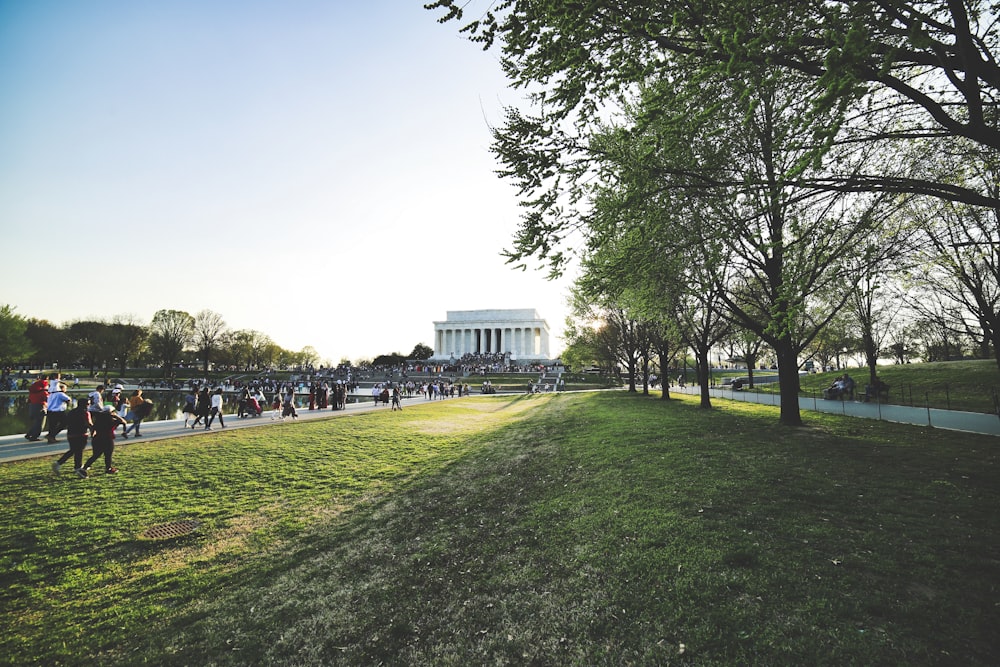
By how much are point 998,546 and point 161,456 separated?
55.5ft

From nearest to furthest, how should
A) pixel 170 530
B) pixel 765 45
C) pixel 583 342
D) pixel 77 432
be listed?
pixel 765 45
pixel 170 530
pixel 77 432
pixel 583 342

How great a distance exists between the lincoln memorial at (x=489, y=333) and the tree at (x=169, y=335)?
170 ft

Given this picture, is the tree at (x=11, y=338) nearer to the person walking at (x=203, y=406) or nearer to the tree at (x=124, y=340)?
the tree at (x=124, y=340)

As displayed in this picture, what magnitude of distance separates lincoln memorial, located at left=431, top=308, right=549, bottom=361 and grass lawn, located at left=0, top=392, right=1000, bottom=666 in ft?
316

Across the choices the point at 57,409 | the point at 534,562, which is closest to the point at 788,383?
the point at 534,562

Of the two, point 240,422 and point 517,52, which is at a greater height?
point 517,52

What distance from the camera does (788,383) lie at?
568 inches

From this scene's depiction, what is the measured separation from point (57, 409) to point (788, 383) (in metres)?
22.9

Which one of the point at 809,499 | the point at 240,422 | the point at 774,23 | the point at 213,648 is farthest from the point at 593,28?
the point at 240,422

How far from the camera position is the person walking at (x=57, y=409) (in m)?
12.2

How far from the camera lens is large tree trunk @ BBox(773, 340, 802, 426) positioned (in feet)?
46.8

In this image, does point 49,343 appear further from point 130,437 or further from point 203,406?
point 130,437

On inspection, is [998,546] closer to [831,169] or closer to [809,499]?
[809,499]

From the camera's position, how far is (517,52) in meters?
5.12
